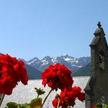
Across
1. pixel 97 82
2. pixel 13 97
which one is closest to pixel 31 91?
pixel 13 97

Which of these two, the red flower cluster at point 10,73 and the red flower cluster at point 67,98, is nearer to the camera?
the red flower cluster at point 10,73

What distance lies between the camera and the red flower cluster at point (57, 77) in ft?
19.8

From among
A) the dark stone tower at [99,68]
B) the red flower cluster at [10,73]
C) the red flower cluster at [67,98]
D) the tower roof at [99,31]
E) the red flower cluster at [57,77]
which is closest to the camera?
the red flower cluster at [10,73]

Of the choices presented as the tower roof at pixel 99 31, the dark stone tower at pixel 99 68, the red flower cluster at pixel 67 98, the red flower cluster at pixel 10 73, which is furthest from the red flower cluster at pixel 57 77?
the tower roof at pixel 99 31

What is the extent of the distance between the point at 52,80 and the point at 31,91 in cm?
5006

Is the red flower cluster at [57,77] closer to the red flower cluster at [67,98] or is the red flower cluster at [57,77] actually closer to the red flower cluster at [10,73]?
the red flower cluster at [67,98]

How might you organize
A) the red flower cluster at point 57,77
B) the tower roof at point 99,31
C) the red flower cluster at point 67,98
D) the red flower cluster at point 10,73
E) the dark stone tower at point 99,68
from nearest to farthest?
the red flower cluster at point 10,73 < the red flower cluster at point 57,77 < the red flower cluster at point 67,98 < the dark stone tower at point 99,68 < the tower roof at point 99,31

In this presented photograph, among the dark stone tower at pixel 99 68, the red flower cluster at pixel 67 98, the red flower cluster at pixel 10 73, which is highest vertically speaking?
the dark stone tower at pixel 99 68

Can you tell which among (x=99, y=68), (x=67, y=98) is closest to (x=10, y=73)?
(x=67, y=98)

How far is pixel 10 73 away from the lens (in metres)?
4.61

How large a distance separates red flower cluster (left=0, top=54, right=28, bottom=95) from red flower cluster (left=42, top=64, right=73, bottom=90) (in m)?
1.15

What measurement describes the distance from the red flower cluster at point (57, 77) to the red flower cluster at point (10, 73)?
115cm

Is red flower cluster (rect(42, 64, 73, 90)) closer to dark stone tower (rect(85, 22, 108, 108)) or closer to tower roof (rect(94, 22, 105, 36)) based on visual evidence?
dark stone tower (rect(85, 22, 108, 108))

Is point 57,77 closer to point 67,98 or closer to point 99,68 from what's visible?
point 67,98
